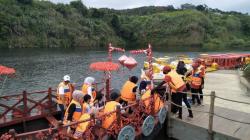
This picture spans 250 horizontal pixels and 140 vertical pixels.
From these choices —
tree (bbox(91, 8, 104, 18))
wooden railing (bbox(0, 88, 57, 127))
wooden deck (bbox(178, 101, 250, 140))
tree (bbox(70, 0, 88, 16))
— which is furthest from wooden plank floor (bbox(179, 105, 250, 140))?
tree (bbox(91, 8, 104, 18))

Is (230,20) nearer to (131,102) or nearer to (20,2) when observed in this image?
(20,2)

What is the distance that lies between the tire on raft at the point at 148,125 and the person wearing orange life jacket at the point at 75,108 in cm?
238

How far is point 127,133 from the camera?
9.03 meters

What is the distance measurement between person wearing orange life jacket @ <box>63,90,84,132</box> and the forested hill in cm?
6748

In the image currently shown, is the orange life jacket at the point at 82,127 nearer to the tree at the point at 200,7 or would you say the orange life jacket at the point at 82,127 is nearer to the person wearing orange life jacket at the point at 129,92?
the person wearing orange life jacket at the point at 129,92

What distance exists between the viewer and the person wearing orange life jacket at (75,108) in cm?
837

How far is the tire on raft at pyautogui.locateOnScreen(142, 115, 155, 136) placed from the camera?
9.88 metres

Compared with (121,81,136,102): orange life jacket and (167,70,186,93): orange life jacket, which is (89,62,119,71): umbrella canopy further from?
(167,70,186,93): orange life jacket

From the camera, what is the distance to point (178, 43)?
99375 mm

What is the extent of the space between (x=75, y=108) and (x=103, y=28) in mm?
88349

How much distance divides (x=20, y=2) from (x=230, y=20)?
7457 centimetres

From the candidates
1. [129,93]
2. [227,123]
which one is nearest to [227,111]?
[227,123]

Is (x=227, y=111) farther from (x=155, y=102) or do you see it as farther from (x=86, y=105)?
(x=86, y=105)

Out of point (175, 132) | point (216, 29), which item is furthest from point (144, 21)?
point (175, 132)
